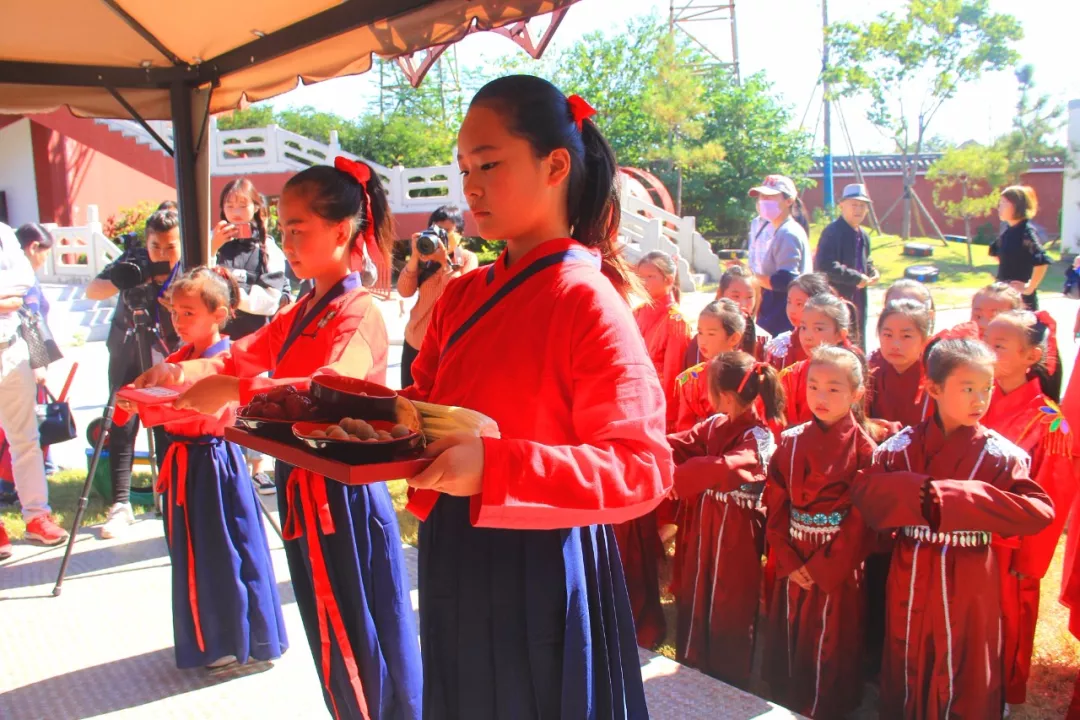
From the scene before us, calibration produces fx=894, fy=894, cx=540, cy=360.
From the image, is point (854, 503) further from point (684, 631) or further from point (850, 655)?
point (684, 631)

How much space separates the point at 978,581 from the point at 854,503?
0.39 m

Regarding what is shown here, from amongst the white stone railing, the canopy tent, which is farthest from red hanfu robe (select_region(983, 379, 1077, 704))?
the white stone railing

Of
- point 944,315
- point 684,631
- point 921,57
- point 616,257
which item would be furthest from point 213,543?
point 921,57

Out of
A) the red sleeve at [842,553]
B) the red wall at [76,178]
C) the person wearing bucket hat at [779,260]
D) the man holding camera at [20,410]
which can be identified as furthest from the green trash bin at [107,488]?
the red wall at [76,178]

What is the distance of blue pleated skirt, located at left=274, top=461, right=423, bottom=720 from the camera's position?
222cm

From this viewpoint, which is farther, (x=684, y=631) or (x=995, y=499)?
(x=684, y=631)

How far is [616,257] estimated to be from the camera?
1601 mm

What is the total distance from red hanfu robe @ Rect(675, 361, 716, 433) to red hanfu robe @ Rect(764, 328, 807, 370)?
73cm

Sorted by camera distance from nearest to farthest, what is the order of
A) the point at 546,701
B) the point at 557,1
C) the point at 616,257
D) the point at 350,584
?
the point at 546,701
the point at 616,257
the point at 350,584
the point at 557,1

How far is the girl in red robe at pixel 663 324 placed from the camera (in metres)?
4.54

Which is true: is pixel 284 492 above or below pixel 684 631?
above

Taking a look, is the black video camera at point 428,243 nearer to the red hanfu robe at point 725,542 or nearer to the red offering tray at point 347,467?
the red hanfu robe at point 725,542

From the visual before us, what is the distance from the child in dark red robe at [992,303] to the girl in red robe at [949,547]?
1678mm

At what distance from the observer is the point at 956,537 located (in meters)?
2.56
